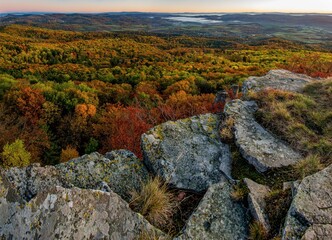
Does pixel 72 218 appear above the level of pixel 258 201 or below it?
above

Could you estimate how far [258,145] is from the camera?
7273 mm

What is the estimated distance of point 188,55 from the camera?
351ft

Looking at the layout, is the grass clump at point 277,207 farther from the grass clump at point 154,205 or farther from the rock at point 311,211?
the grass clump at point 154,205

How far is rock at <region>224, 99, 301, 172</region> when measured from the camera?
21.7ft

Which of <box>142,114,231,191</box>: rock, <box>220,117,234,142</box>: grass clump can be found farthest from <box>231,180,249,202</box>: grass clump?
<box>220,117,234,142</box>: grass clump

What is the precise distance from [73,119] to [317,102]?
117ft

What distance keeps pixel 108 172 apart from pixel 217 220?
9.52 feet

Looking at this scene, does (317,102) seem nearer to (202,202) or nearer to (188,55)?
(202,202)

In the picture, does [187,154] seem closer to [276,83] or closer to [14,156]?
[276,83]

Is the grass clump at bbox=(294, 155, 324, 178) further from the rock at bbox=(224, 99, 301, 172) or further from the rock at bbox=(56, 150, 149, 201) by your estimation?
the rock at bbox=(56, 150, 149, 201)

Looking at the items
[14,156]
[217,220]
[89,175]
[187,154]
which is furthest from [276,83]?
[14,156]

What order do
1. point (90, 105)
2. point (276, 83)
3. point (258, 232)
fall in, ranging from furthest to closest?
point (90, 105) < point (276, 83) < point (258, 232)

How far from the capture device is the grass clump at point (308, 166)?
19.9 ft

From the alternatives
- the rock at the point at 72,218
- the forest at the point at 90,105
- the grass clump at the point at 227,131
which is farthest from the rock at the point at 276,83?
the rock at the point at 72,218
